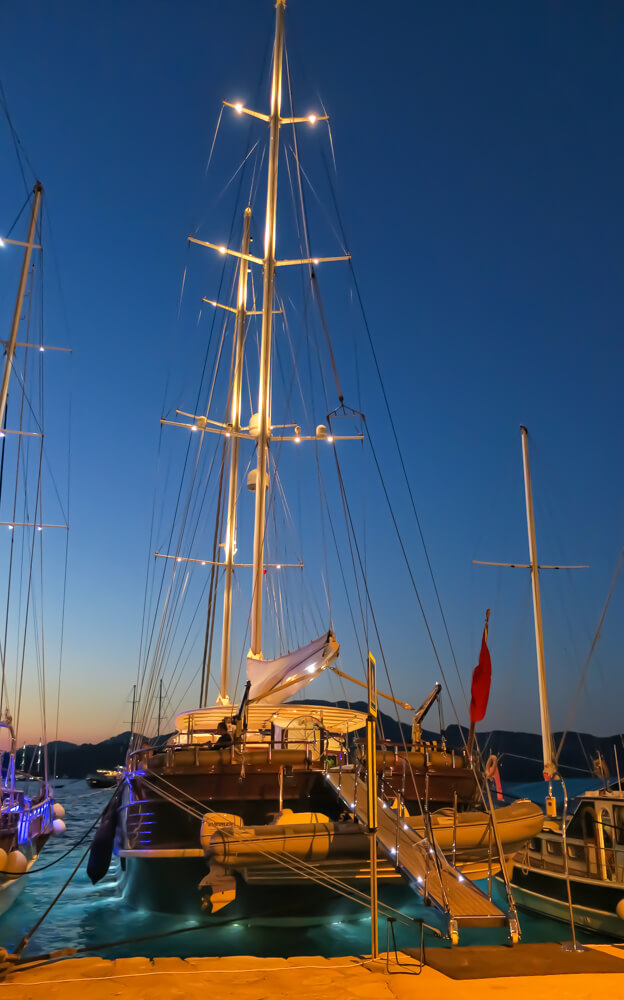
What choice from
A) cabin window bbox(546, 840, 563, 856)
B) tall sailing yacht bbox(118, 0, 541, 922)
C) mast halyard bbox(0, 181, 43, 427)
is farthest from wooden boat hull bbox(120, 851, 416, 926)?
mast halyard bbox(0, 181, 43, 427)

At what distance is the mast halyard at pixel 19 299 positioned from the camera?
2202 centimetres

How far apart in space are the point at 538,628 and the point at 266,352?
1535 cm

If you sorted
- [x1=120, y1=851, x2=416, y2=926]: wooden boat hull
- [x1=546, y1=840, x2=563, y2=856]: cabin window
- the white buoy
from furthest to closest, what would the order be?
[x1=546, y1=840, x2=563, y2=856]: cabin window, the white buoy, [x1=120, y1=851, x2=416, y2=926]: wooden boat hull

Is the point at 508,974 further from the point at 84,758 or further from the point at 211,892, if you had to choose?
the point at 84,758

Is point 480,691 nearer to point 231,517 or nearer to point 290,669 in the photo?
point 290,669

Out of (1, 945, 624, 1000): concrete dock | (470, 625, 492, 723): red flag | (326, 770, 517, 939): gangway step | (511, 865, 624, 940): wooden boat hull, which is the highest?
(470, 625, 492, 723): red flag

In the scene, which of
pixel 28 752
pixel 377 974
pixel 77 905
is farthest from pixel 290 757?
pixel 28 752

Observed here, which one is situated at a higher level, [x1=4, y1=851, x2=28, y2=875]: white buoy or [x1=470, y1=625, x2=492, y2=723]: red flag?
[x1=470, y1=625, x2=492, y2=723]: red flag

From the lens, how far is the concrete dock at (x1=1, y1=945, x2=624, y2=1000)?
6.80 metres

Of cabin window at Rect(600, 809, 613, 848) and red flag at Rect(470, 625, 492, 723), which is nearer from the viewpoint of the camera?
red flag at Rect(470, 625, 492, 723)

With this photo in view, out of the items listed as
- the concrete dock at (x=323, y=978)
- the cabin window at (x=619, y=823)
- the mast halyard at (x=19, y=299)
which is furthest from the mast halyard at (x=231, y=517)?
the concrete dock at (x=323, y=978)

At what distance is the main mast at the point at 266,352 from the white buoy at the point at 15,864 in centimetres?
682

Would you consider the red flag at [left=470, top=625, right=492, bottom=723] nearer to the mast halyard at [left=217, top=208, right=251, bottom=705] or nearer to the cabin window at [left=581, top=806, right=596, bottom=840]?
the cabin window at [left=581, top=806, right=596, bottom=840]

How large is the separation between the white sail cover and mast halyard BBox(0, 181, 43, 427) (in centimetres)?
1209
